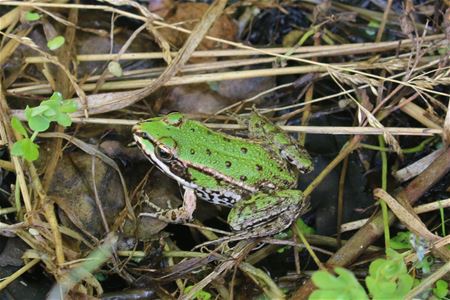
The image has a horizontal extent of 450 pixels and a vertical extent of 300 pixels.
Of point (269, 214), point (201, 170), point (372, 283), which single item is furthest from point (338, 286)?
point (201, 170)

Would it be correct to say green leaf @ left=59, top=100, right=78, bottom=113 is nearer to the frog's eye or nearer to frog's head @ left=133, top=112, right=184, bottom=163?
frog's head @ left=133, top=112, right=184, bottom=163

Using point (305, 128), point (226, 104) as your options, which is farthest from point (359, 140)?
point (226, 104)

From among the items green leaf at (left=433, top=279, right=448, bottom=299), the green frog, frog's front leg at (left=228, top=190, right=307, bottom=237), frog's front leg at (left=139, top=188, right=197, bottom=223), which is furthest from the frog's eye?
green leaf at (left=433, top=279, right=448, bottom=299)

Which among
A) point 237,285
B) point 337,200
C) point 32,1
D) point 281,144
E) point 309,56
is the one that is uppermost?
point 32,1

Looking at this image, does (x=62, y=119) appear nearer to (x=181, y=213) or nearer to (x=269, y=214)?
(x=181, y=213)

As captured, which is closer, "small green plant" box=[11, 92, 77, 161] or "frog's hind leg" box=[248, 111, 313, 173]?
"small green plant" box=[11, 92, 77, 161]

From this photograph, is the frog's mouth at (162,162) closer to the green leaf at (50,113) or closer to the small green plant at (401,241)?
the green leaf at (50,113)

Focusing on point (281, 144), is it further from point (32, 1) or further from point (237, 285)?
point (32, 1)
